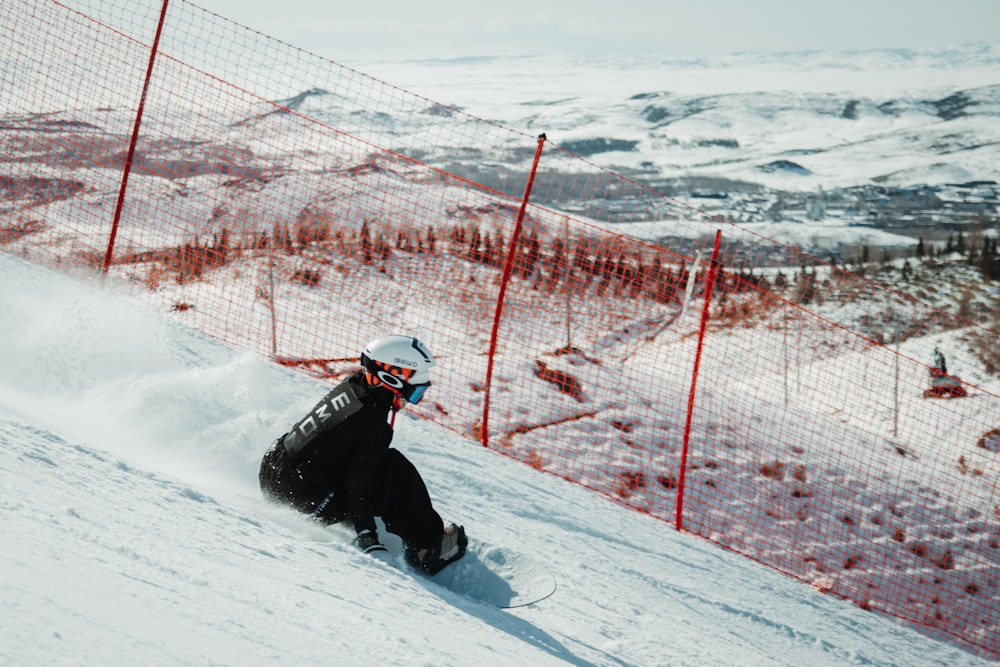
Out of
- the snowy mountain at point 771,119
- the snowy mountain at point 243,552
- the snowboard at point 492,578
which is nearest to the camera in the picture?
the snowy mountain at point 243,552

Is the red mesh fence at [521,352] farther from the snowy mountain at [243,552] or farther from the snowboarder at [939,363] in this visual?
the snowboarder at [939,363]

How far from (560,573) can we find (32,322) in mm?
3813

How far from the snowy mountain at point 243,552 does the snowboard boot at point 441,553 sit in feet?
0.74

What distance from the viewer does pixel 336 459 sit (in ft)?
11.8

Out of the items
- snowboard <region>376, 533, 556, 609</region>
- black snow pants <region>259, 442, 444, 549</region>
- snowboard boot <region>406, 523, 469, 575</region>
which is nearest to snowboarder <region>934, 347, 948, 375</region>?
snowboard <region>376, 533, 556, 609</region>

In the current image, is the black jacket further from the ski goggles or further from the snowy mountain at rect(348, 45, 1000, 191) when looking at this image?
the snowy mountain at rect(348, 45, 1000, 191)

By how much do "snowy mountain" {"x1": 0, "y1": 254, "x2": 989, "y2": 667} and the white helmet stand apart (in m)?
0.73

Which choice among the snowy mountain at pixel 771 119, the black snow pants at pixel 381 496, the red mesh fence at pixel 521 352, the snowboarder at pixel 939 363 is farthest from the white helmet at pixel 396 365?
the snowy mountain at pixel 771 119

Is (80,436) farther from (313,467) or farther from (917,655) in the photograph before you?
(917,655)

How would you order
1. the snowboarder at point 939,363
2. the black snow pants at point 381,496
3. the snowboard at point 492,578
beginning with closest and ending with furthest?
1. the black snow pants at point 381,496
2. the snowboard at point 492,578
3. the snowboarder at point 939,363

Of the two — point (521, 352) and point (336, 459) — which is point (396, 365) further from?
point (521, 352)

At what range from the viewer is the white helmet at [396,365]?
3.70 m

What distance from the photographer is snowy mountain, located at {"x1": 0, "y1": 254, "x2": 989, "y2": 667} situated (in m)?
2.11

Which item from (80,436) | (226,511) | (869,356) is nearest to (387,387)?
(226,511)
